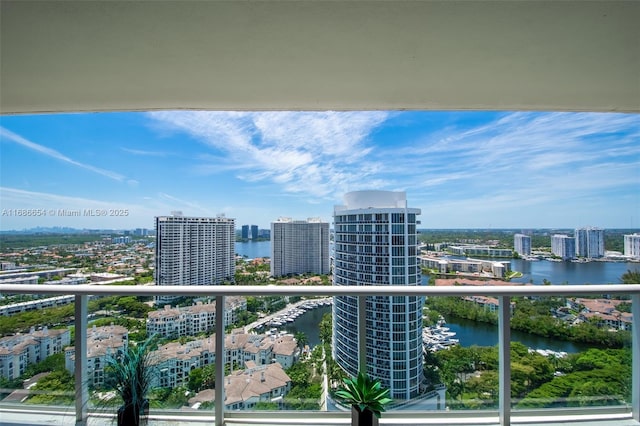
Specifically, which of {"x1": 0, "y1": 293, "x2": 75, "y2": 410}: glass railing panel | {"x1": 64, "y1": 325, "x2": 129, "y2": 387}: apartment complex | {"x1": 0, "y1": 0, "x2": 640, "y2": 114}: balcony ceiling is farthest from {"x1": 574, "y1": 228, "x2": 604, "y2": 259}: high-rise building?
{"x1": 0, "y1": 293, "x2": 75, "y2": 410}: glass railing panel

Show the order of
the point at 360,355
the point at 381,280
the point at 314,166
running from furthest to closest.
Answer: the point at 314,166 → the point at 381,280 → the point at 360,355

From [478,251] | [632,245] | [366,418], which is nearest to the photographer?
[366,418]

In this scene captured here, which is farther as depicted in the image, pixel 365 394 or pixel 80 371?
pixel 80 371


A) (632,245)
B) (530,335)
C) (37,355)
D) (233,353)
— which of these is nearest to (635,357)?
(530,335)

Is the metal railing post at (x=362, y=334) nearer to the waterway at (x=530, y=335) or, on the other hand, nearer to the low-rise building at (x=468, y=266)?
the waterway at (x=530, y=335)

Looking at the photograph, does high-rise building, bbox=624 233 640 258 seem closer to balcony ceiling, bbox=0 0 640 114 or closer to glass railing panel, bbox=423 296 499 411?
balcony ceiling, bbox=0 0 640 114

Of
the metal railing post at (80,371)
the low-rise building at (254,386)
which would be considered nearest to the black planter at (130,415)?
the metal railing post at (80,371)

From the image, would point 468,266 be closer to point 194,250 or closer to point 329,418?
point 329,418
